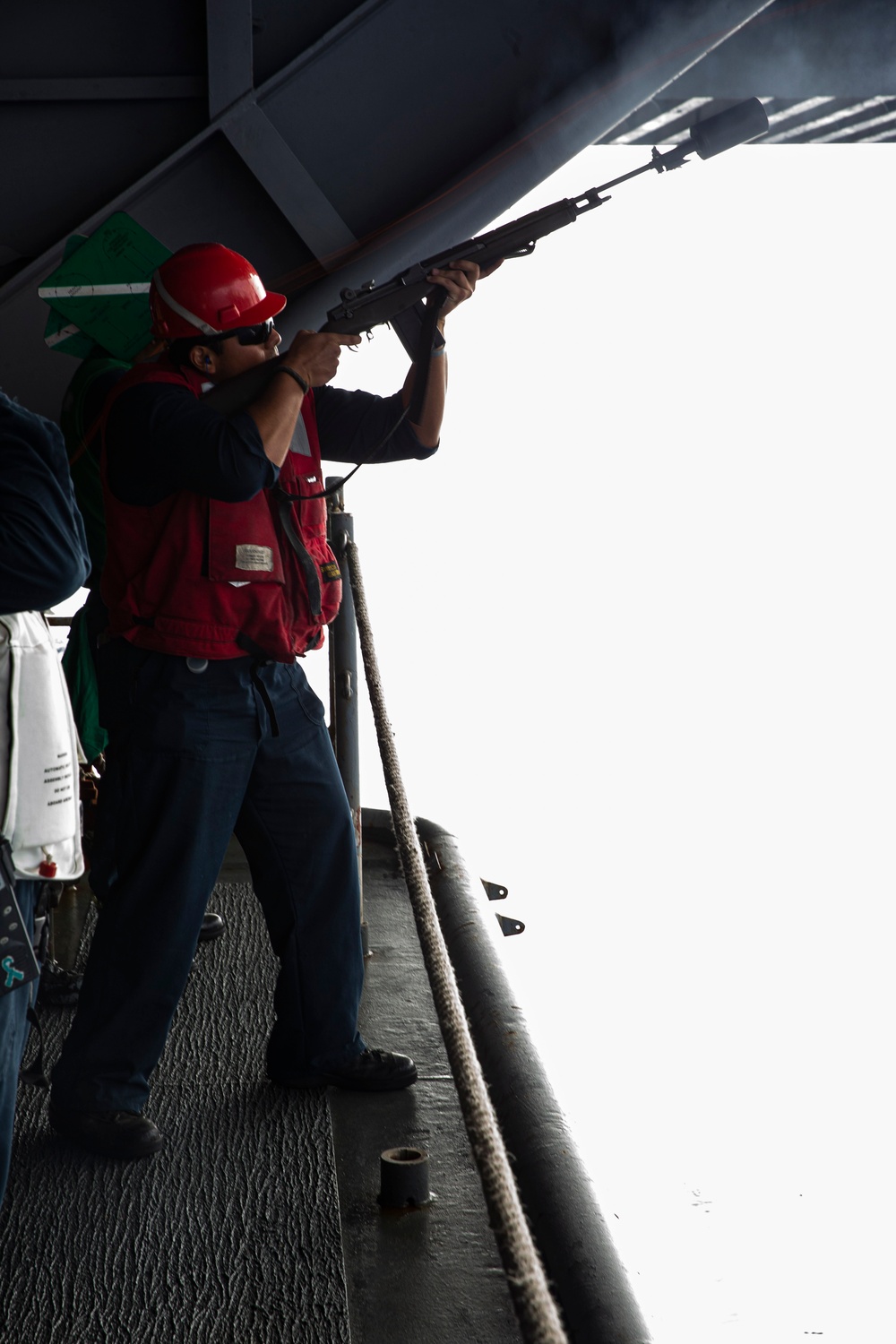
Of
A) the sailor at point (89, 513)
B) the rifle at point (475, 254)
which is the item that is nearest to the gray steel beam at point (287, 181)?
the rifle at point (475, 254)

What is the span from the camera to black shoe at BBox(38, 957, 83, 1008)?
121 inches

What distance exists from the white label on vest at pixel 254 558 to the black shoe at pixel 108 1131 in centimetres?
113

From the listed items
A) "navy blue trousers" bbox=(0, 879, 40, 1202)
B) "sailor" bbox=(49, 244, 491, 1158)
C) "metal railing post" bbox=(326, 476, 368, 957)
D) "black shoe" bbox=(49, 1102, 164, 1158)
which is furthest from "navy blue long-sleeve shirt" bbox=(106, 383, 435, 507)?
"black shoe" bbox=(49, 1102, 164, 1158)

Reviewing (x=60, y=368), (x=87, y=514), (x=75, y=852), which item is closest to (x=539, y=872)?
(x=60, y=368)

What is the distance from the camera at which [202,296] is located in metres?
2.36

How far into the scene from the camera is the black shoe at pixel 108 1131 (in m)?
2.26

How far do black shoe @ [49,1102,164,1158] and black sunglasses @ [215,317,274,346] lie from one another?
5.29ft

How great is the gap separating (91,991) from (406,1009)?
1049 mm

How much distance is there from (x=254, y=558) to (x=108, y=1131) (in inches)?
46.7

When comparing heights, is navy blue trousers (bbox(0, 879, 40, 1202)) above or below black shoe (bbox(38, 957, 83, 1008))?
above

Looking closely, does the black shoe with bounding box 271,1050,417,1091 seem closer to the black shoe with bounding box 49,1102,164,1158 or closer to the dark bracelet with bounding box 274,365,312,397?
the black shoe with bounding box 49,1102,164,1158

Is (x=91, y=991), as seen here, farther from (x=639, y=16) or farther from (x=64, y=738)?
(x=639, y=16)

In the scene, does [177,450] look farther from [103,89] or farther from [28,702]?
[103,89]

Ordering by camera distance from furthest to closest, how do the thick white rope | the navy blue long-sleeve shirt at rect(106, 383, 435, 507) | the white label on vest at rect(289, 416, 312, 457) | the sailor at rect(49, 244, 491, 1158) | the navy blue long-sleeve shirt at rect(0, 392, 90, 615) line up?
the white label on vest at rect(289, 416, 312, 457) → the sailor at rect(49, 244, 491, 1158) → the navy blue long-sleeve shirt at rect(106, 383, 435, 507) → the navy blue long-sleeve shirt at rect(0, 392, 90, 615) → the thick white rope
